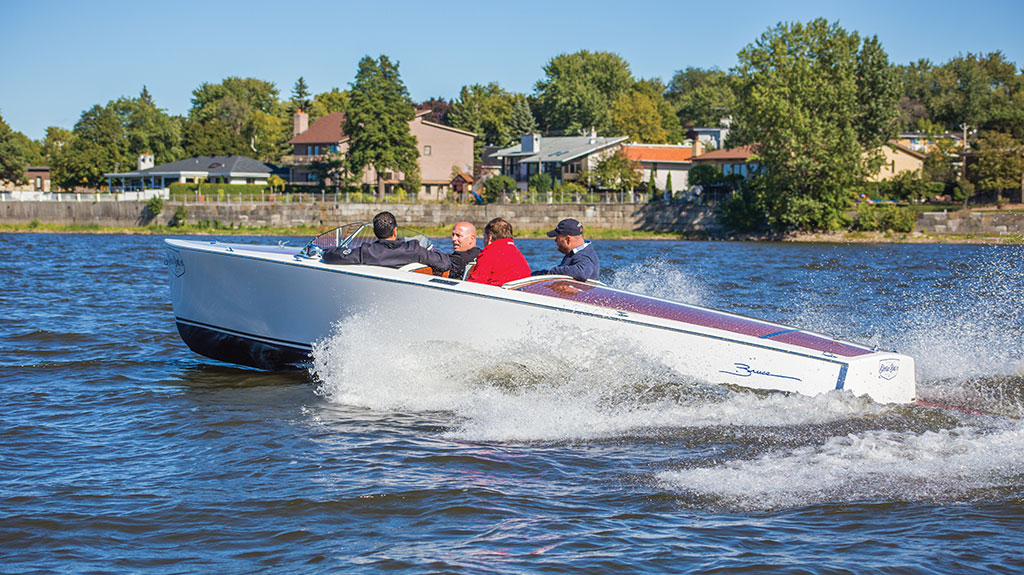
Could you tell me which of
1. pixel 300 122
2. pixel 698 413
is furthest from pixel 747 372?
pixel 300 122

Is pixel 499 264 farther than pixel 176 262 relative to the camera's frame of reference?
No

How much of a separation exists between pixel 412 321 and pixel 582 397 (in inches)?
68.1

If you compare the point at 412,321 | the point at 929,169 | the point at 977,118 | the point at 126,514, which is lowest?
the point at 126,514

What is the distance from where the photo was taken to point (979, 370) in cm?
959

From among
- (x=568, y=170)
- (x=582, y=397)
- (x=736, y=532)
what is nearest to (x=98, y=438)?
(x=582, y=397)

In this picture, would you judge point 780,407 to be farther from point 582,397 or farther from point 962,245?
point 962,245

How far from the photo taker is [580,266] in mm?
9250

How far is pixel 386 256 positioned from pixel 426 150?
7176 centimetres

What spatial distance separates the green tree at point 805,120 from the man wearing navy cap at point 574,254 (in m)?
41.5

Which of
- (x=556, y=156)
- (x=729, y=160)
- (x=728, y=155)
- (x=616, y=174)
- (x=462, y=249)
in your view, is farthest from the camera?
(x=556, y=156)

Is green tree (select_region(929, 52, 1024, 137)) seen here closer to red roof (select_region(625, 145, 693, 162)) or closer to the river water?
red roof (select_region(625, 145, 693, 162))

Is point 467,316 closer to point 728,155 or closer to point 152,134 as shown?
point 728,155

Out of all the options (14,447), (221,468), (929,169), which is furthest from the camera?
(929,169)

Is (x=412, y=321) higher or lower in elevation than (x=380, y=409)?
higher
